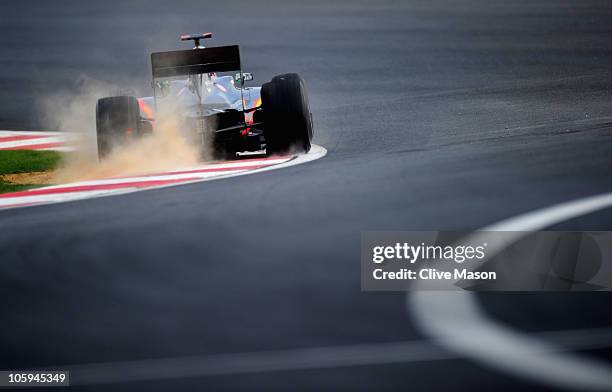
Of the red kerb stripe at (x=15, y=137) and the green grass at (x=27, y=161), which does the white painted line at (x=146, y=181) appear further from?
the red kerb stripe at (x=15, y=137)

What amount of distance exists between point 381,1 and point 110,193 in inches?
817

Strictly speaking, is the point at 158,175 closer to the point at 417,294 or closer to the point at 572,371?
the point at 417,294

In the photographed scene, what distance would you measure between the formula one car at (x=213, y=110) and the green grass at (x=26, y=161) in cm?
120

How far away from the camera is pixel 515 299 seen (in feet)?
16.8

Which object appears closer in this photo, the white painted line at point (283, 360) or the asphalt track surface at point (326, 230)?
the white painted line at point (283, 360)

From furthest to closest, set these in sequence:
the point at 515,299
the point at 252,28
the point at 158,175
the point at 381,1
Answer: the point at 381,1 → the point at 252,28 → the point at 158,175 → the point at 515,299

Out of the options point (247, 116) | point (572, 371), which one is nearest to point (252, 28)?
point (247, 116)

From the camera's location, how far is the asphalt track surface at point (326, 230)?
4661 millimetres

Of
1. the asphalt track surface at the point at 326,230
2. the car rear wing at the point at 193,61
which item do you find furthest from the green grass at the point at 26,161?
the asphalt track surface at the point at 326,230

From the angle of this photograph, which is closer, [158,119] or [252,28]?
[158,119]

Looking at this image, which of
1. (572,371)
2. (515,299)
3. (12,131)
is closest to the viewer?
(572,371)

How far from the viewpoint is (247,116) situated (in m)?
10.9

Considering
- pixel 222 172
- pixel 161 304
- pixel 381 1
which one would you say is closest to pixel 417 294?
pixel 161 304

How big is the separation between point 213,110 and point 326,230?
4.27m
